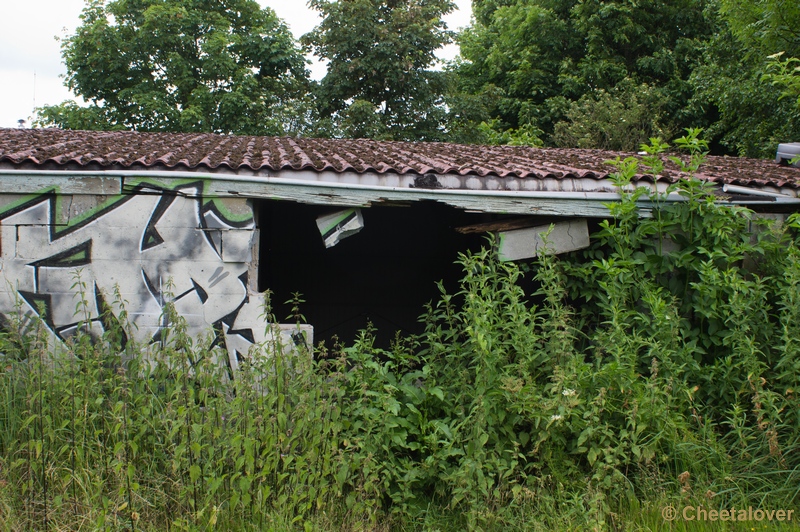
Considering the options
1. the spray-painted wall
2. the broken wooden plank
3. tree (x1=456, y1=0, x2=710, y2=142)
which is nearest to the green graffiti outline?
the spray-painted wall

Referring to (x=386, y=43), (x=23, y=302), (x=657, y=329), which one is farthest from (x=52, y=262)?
(x=386, y=43)

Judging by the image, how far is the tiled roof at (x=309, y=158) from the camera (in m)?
6.41

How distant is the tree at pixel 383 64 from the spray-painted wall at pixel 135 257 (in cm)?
1092

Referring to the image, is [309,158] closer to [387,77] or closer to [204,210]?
[204,210]

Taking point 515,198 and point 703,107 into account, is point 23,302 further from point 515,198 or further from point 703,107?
point 703,107

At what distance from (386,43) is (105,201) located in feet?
40.6

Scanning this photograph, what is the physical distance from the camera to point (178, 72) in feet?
61.1

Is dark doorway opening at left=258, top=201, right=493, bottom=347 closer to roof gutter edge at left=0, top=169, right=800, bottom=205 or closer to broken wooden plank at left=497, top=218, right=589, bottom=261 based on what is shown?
broken wooden plank at left=497, top=218, right=589, bottom=261

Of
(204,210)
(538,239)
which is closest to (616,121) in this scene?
(538,239)

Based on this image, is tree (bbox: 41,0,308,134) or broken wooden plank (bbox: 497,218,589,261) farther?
tree (bbox: 41,0,308,134)

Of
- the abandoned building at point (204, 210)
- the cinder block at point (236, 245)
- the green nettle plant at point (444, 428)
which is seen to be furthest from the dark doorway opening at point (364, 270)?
the green nettle plant at point (444, 428)

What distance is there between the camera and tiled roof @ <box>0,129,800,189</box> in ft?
21.0

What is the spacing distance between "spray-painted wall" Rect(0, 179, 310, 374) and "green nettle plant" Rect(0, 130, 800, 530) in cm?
33

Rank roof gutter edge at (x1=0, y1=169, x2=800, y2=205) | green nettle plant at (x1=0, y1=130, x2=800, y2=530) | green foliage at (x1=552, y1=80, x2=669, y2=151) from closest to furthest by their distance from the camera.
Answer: green nettle plant at (x1=0, y1=130, x2=800, y2=530) < roof gutter edge at (x1=0, y1=169, x2=800, y2=205) < green foliage at (x1=552, y1=80, x2=669, y2=151)
